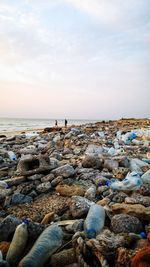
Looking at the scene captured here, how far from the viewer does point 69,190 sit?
3.60 m

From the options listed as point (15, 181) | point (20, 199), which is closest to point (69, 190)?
point (20, 199)

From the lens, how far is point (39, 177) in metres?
4.08

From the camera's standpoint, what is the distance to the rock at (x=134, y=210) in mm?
2590

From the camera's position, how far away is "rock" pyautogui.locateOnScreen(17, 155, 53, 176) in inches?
168

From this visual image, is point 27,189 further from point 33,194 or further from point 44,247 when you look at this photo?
point 44,247

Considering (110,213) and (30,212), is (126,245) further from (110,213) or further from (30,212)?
(30,212)

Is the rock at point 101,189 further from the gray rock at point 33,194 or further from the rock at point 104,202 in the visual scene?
the gray rock at point 33,194

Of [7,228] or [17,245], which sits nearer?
[17,245]

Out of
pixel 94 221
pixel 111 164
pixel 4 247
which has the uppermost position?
pixel 111 164

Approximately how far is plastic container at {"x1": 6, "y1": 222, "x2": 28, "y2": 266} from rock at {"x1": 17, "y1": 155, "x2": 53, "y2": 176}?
1894 millimetres

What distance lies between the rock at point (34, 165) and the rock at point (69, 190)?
663 millimetres

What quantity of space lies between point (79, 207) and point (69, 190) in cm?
69

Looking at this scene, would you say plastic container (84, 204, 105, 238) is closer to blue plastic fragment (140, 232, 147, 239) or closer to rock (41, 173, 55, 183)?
blue plastic fragment (140, 232, 147, 239)

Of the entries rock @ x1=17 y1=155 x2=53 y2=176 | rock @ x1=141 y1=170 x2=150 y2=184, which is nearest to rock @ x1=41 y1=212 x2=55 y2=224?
rock @ x1=17 y1=155 x2=53 y2=176
